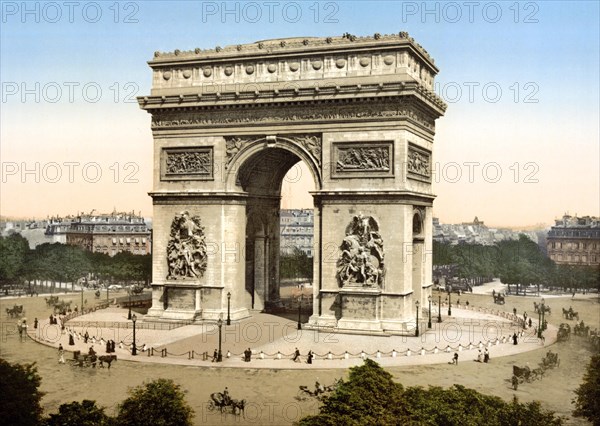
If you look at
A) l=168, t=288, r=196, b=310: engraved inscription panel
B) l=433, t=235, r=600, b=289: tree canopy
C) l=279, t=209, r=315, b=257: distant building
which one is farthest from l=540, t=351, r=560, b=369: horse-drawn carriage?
l=279, t=209, r=315, b=257: distant building

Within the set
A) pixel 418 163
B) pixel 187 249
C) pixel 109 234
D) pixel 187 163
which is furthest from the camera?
pixel 109 234

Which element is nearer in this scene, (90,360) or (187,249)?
(90,360)

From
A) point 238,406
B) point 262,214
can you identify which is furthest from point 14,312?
point 238,406

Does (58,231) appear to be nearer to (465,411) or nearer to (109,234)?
(109,234)

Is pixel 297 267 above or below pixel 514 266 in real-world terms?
below

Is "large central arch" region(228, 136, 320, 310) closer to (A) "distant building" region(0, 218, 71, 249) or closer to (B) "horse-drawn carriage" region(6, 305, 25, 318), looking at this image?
(B) "horse-drawn carriage" region(6, 305, 25, 318)

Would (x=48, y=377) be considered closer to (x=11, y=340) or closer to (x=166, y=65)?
(x=11, y=340)

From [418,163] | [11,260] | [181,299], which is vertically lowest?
[181,299]
